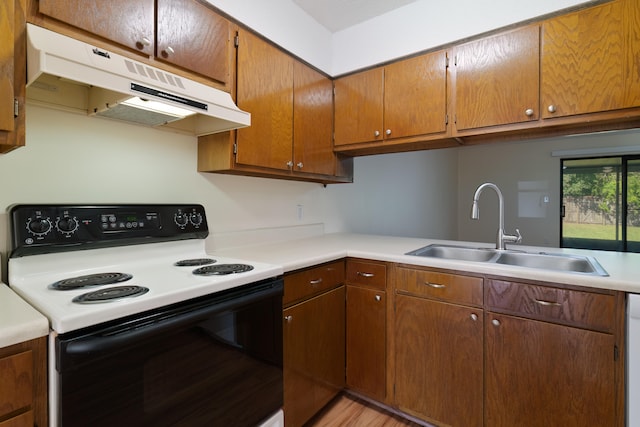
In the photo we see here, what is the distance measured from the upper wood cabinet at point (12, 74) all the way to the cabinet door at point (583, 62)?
2.17 meters

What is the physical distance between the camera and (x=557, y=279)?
1.25 meters

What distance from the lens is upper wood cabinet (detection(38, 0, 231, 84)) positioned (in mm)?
1076

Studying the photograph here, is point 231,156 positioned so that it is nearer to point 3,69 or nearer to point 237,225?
point 237,225

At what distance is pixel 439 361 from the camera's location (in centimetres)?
158

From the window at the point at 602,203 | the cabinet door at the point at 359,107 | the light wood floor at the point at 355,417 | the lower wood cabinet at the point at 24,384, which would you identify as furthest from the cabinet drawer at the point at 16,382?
the window at the point at 602,203

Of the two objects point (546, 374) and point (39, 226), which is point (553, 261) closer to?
point (546, 374)

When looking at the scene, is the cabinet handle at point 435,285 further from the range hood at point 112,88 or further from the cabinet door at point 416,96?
the range hood at point 112,88

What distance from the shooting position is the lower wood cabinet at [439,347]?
4.84 feet

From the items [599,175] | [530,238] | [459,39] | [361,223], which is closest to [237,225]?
[361,223]

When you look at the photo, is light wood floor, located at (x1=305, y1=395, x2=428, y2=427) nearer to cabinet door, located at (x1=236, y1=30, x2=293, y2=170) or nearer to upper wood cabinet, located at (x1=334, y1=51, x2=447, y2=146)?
cabinet door, located at (x1=236, y1=30, x2=293, y2=170)

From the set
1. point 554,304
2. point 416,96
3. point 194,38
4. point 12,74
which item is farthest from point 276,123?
point 554,304

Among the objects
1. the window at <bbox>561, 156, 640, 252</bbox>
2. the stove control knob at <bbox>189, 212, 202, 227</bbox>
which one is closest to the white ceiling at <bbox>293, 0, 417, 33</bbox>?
the stove control knob at <bbox>189, 212, 202, 227</bbox>

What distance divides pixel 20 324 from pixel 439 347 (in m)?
1.62

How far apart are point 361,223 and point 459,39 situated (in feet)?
5.71
